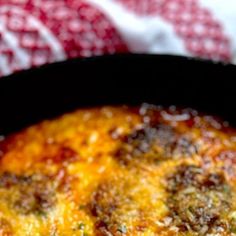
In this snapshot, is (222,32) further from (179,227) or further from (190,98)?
(179,227)

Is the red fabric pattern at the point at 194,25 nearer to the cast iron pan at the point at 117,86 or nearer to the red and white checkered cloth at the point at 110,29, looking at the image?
the red and white checkered cloth at the point at 110,29

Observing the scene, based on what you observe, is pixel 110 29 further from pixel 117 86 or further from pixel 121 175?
pixel 121 175

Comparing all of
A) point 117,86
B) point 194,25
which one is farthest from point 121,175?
point 194,25

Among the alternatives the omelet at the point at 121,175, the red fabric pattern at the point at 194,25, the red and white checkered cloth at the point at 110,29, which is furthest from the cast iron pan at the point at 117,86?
the red fabric pattern at the point at 194,25

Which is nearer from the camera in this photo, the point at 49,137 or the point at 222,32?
the point at 49,137

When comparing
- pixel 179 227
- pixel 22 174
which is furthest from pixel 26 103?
pixel 179 227

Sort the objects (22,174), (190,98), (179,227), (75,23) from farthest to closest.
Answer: (75,23)
(190,98)
(22,174)
(179,227)

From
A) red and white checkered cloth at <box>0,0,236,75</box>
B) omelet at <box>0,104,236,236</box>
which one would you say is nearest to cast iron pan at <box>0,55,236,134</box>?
omelet at <box>0,104,236,236</box>

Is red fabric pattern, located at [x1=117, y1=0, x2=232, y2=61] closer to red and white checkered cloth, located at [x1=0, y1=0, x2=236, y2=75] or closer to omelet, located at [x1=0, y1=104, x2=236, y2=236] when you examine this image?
red and white checkered cloth, located at [x1=0, y1=0, x2=236, y2=75]
